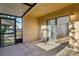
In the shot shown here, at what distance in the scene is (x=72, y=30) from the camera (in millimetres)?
4281

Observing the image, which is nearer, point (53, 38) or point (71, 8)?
point (71, 8)

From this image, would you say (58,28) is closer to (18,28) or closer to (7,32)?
(18,28)

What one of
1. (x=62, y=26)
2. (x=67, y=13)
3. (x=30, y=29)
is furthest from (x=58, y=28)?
(x=30, y=29)

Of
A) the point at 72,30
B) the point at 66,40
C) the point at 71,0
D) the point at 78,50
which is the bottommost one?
the point at 78,50

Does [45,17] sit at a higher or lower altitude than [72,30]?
higher

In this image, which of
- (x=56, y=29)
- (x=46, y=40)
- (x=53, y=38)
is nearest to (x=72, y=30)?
(x=56, y=29)

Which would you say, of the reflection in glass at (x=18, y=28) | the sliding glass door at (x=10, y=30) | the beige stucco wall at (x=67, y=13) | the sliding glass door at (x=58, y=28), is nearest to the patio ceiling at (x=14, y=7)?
the sliding glass door at (x=10, y=30)

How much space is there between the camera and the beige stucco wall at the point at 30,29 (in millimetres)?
6552

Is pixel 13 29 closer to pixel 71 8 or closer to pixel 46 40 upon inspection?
pixel 46 40

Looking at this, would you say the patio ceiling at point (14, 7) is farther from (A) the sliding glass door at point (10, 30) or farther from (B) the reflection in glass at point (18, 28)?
(B) the reflection in glass at point (18, 28)

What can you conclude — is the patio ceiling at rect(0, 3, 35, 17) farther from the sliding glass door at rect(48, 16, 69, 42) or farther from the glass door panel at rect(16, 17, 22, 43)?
the sliding glass door at rect(48, 16, 69, 42)

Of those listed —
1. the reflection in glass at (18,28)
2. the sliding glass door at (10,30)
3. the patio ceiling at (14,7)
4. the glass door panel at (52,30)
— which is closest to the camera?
the patio ceiling at (14,7)

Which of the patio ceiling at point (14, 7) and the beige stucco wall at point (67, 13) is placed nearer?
the patio ceiling at point (14, 7)

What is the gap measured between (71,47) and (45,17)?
3.20 metres
